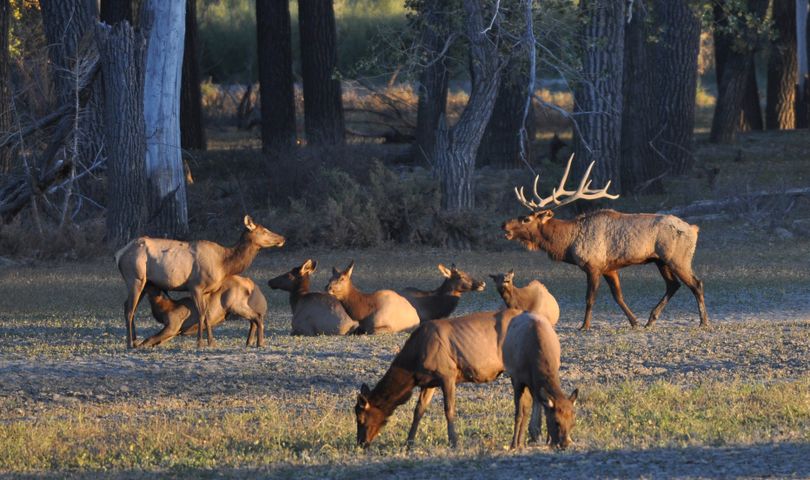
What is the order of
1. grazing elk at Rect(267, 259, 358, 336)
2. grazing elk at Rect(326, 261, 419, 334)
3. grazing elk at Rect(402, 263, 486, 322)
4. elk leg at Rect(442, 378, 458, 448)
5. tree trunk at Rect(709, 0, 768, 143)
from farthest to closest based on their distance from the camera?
tree trunk at Rect(709, 0, 768, 143), grazing elk at Rect(402, 263, 486, 322), grazing elk at Rect(267, 259, 358, 336), grazing elk at Rect(326, 261, 419, 334), elk leg at Rect(442, 378, 458, 448)

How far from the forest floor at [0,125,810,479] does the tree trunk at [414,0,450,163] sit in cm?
→ 544

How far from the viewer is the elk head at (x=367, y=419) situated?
857cm

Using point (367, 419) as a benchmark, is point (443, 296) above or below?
below

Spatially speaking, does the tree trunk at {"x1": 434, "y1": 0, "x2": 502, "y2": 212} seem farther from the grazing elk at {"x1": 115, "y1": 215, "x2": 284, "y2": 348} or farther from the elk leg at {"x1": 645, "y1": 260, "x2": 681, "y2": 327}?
the grazing elk at {"x1": 115, "y1": 215, "x2": 284, "y2": 348}

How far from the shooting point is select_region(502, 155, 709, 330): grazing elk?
14.2m

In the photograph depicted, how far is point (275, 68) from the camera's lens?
97.3ft

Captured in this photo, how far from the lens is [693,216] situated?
24.0 meters

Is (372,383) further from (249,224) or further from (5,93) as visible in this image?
(5,93)

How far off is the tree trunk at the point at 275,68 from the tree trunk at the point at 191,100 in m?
3.00

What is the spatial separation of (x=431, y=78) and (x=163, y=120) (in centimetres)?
719

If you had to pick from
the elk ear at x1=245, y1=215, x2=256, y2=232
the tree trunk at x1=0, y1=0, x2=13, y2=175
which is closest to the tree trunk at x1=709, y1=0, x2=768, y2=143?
the tree trunk at x1=0, y1=0, x2=13, y2=175

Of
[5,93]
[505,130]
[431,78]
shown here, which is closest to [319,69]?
[431,78]

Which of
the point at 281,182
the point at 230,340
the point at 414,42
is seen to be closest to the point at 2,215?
the point at 281,182

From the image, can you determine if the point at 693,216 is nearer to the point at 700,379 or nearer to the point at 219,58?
the point at 700,379
